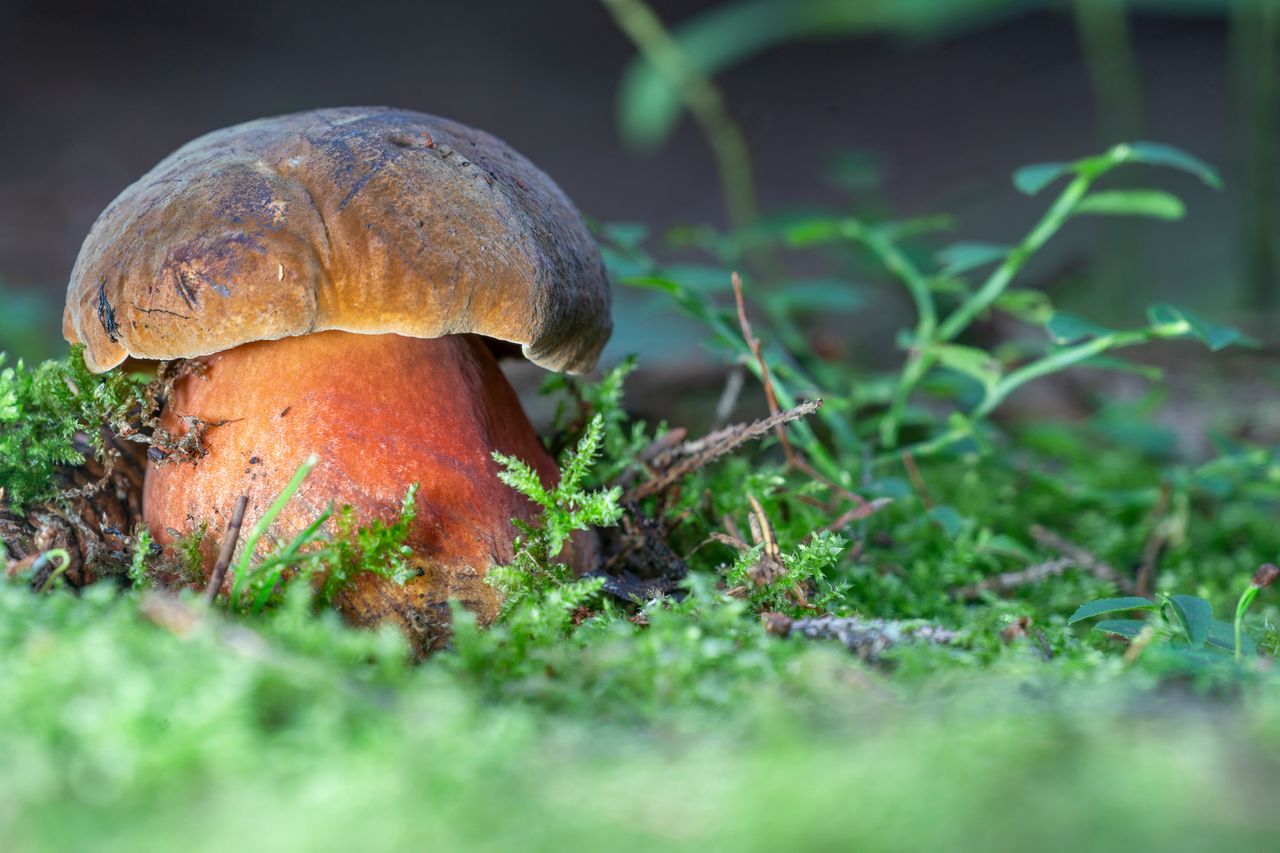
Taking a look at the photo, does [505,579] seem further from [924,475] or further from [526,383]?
[526,383]

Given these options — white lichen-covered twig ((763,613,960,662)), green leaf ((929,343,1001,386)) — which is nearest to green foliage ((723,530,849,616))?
white lichen-covered twig ((763,613,960,662))

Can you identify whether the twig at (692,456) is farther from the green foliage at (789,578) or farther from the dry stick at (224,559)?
the dry stick at (224,559)

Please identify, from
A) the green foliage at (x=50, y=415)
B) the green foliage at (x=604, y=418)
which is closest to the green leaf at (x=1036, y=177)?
the green foliage at (x=604, y=418)

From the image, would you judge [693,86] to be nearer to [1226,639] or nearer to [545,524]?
[545,524]

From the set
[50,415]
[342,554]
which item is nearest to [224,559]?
[342,554]

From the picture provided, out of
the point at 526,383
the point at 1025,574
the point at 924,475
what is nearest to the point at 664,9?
the point at 526,383

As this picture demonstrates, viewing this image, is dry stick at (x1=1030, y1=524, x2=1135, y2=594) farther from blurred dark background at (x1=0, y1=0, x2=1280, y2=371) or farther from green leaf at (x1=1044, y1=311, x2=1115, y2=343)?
blurred dark background at (x1=0, y1=0, x2=1280, y2=371)
